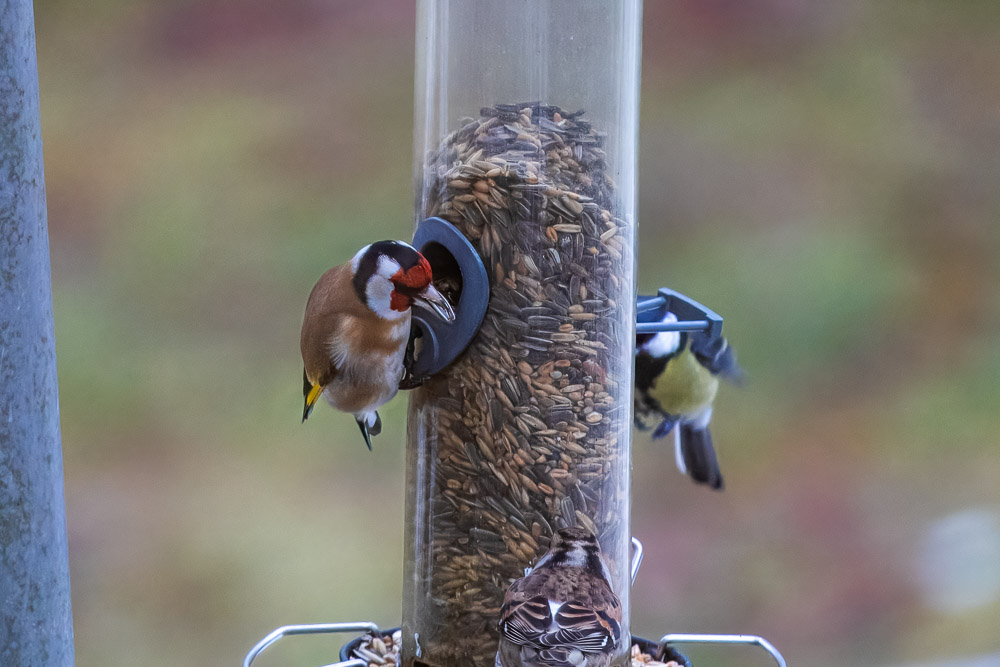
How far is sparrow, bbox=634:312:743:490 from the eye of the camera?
89.5 inches

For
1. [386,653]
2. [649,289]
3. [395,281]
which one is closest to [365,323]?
[395,281]

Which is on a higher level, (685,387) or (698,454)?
(685,387)

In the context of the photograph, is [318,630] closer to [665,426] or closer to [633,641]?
[633,641]

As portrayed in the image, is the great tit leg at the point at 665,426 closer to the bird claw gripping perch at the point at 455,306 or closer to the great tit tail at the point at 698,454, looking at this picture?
the great tit tail at the point at 698,454

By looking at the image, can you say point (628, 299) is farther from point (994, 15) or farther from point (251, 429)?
point (994, 15)

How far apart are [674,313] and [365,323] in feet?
2.44

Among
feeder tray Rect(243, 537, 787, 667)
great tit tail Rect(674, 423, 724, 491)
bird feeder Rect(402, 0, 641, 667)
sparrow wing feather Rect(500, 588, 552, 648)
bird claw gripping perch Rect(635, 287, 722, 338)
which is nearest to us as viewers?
sparrow wing feather Rect(500, 588, 552, 648)

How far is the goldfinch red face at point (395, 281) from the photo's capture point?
1645mm

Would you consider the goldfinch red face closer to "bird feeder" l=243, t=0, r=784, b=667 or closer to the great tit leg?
"bird feeder" l=243, t=0, r=784, b=667

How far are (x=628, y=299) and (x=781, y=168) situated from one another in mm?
2433

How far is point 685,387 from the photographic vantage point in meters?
2.31

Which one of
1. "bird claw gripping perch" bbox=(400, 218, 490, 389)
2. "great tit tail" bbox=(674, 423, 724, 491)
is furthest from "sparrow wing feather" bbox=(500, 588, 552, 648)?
"great tit tail" bbox=(674, 423, 724, 491)

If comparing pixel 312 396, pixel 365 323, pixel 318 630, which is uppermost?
pixel 365 323

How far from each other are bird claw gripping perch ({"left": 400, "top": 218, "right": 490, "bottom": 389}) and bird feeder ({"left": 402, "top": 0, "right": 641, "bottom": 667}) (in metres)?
0.01
